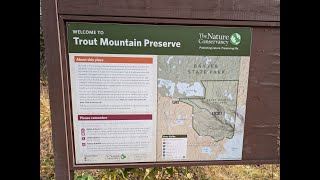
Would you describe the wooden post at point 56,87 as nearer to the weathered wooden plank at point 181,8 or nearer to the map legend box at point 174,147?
the weathered wooden plank at point 181,8

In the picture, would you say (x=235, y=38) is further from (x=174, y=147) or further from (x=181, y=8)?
(x=174, y=147)

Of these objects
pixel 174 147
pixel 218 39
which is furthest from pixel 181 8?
pixel 174 147

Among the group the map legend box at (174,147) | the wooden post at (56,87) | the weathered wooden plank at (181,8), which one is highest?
the weathered wooden plank at (181,8)

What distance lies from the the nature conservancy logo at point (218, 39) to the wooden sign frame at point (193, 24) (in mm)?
76

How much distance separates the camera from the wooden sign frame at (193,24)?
1.69 metres

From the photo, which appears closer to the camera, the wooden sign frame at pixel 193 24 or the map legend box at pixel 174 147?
the wooden sign frame at pixel 193 24

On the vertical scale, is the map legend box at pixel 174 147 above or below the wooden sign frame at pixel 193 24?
below

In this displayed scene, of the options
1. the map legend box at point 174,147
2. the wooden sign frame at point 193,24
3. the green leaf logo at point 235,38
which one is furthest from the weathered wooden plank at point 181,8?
the map legend box at point 174,147

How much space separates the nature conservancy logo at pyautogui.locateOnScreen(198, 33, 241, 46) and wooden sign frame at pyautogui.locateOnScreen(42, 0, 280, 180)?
0.08m

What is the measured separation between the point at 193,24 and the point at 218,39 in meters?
0.20

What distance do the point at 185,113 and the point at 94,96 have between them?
633 mm

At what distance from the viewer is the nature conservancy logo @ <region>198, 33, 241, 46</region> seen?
1.79 metres

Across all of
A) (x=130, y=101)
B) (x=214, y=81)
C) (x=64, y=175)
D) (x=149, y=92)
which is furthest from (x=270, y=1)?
(x=64, y=175)

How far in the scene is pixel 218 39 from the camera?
1.80m
